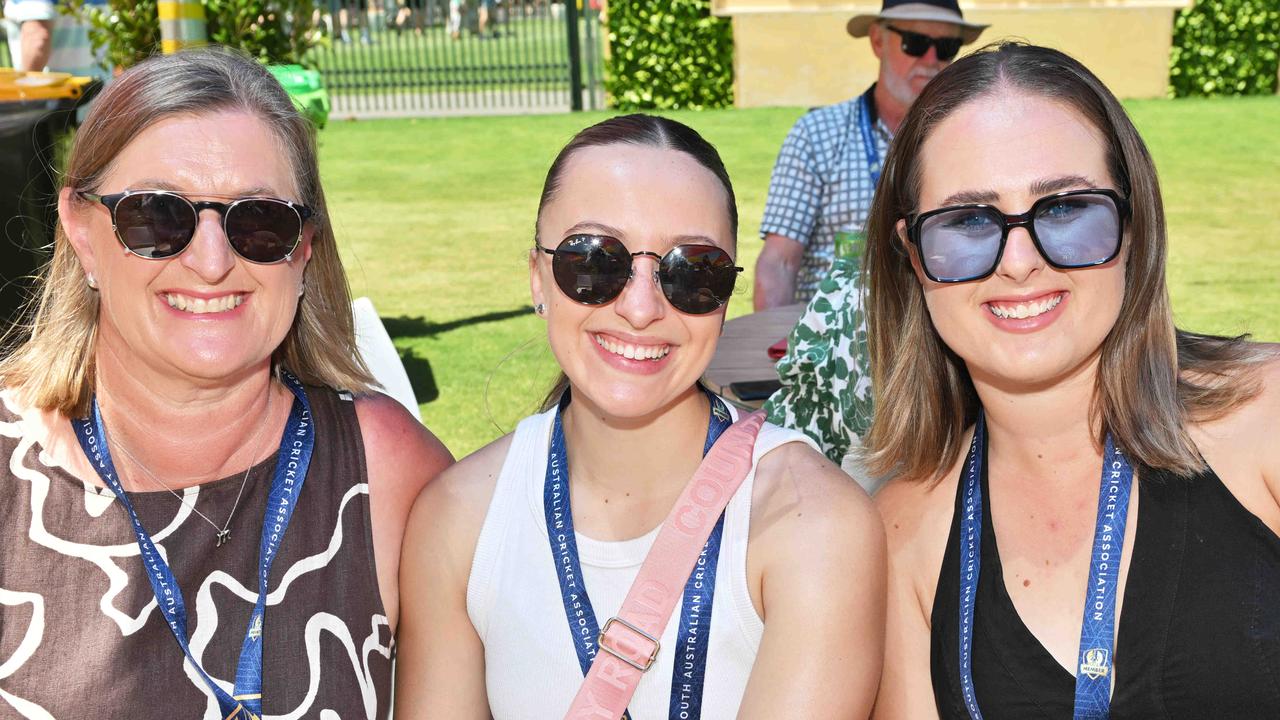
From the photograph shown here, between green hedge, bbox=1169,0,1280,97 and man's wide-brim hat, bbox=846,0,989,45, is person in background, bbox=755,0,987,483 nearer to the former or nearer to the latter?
man's wide-brim hat, bbox=846,0,989,45

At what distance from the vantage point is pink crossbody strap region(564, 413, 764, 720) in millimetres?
2139

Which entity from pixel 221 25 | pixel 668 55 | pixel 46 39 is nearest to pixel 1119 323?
pixel 221 25

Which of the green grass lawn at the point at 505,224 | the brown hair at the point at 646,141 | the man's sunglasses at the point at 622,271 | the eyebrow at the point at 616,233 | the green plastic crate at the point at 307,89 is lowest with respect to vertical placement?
the green grass lawn at the point at 505,224

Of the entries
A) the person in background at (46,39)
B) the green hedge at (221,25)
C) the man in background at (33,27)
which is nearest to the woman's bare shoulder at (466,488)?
the green hedge at (221,25)

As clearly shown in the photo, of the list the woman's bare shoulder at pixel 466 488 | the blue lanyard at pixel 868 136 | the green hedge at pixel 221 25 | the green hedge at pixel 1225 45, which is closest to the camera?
the woman's bare shoulder at pixel 466 488

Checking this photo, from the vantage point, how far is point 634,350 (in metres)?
2.21

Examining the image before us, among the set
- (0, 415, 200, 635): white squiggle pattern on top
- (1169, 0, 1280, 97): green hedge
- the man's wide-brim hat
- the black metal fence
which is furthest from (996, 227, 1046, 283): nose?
(1169, 0, 1280, 97): green hedge

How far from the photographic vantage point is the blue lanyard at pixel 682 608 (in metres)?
2.16

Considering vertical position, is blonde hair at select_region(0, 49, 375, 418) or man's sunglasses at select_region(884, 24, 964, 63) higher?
man's sunglasses at select_region(884, 24, 964, 63)

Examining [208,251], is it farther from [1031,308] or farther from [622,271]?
[1031,308]

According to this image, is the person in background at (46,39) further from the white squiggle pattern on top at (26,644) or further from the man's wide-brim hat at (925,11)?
the white squiggle pattern on top at (26,644)

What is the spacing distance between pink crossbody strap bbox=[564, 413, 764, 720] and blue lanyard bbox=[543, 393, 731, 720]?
0.03m

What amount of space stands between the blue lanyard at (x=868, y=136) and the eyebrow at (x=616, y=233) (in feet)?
10.1

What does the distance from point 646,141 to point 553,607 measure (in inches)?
34.4
